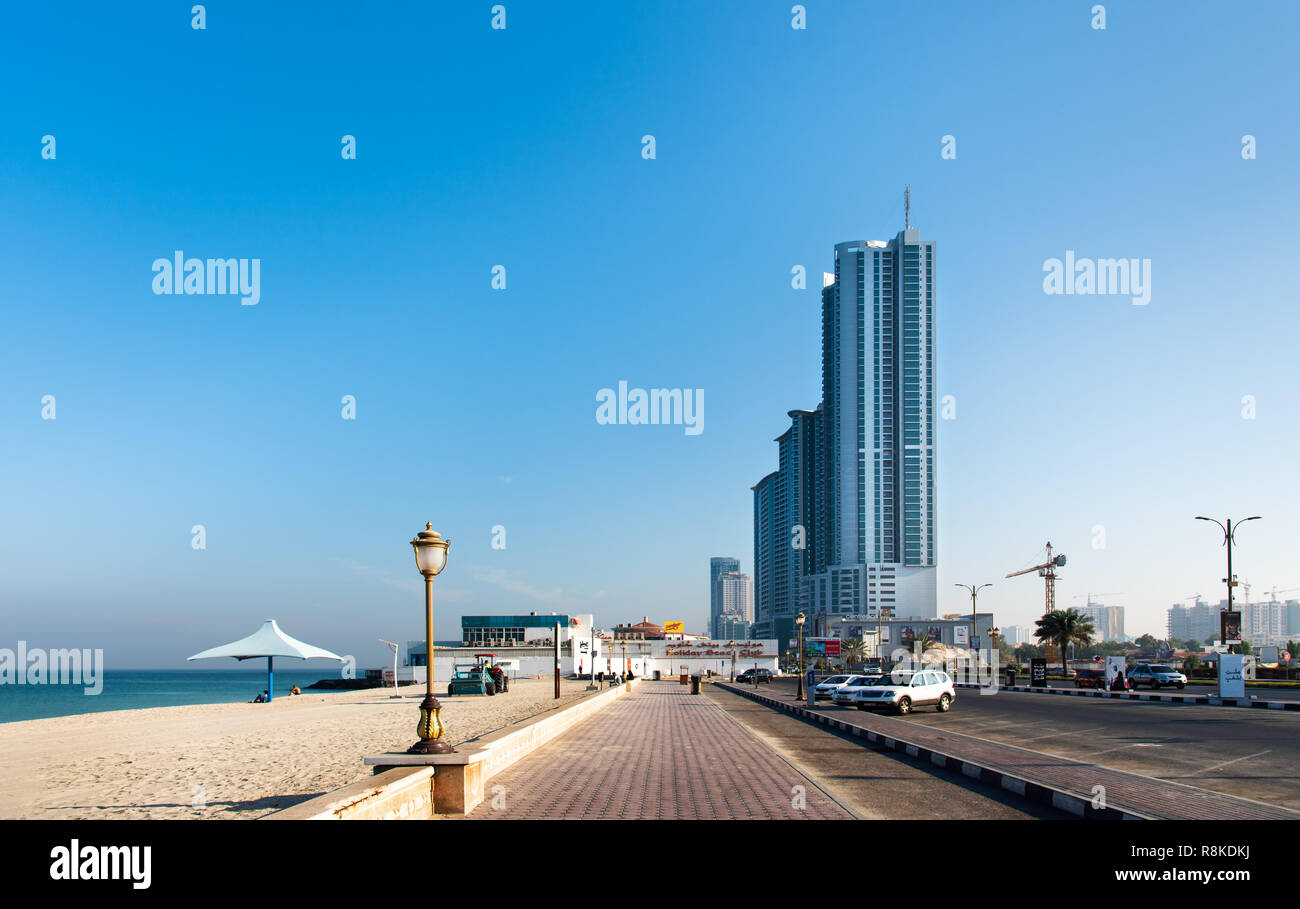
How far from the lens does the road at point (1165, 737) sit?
12695mm

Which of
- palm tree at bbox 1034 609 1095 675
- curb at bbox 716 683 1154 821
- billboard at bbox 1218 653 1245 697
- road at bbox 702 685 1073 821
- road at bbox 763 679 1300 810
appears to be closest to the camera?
curb at bbox 716 683 1154 821

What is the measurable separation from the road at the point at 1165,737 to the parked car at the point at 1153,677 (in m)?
15.0

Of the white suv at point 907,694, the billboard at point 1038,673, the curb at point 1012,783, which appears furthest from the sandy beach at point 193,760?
the billboard at point 1038,673

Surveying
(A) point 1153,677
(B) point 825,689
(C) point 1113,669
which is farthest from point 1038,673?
(B) point 825,689

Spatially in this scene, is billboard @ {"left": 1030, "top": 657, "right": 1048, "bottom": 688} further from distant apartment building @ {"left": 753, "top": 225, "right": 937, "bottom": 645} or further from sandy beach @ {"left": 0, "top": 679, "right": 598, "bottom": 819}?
distant apartment building @ {"left": 753, "top": 225, "right": 937, "bottom": 645}

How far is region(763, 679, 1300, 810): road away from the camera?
41.7 feet

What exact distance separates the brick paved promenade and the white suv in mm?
10567

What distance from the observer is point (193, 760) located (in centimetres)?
1739

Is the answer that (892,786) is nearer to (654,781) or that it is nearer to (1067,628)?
(654,781)

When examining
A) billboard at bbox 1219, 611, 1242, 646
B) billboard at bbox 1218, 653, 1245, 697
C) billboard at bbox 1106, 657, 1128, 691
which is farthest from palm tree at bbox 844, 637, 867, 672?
billboard at bbox 1218, 653, 1245, 697

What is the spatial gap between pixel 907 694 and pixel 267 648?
2880 centimetres
